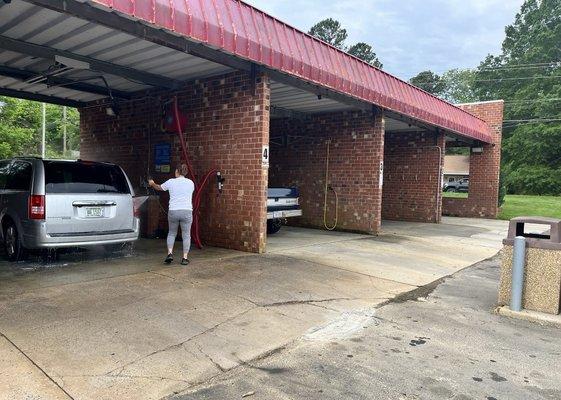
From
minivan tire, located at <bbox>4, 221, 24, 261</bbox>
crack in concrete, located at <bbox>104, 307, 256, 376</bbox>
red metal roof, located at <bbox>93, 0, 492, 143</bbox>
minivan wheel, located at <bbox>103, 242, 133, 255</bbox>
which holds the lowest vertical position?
crack in concrete, located at <bbox>104, 307, 256, 376</bbox>

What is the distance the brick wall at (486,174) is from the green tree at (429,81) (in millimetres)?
49146

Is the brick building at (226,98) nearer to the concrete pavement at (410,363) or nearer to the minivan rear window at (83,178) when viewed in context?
the minivan rear window at (83,178)

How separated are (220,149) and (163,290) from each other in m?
3.88

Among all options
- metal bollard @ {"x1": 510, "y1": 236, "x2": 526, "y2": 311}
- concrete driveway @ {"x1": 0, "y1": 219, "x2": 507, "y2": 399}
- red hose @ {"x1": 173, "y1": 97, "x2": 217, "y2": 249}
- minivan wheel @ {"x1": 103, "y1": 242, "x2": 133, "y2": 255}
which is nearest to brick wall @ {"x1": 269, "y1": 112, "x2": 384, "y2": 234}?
concrete driveway @ {"x1": 0, "y1": 219, "x2": 507, "y2": 399}

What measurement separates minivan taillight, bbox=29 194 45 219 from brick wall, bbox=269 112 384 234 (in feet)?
26.1

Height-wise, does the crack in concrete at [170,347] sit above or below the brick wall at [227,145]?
below

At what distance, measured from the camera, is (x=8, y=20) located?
6.23 m

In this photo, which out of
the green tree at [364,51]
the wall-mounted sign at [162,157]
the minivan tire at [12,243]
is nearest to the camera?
the minivan tire at [12,243]

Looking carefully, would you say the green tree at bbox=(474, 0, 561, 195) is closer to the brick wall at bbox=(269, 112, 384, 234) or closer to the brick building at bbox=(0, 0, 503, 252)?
the brick building at bbox=(0, 0, 503, 252)

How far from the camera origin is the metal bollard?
5191 mm

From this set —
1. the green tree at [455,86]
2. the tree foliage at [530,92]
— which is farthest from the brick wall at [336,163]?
the green tree at [455,86]

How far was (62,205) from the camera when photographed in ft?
21.2

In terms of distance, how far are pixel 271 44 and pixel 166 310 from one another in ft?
15.5

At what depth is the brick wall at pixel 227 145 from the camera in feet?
26.6
